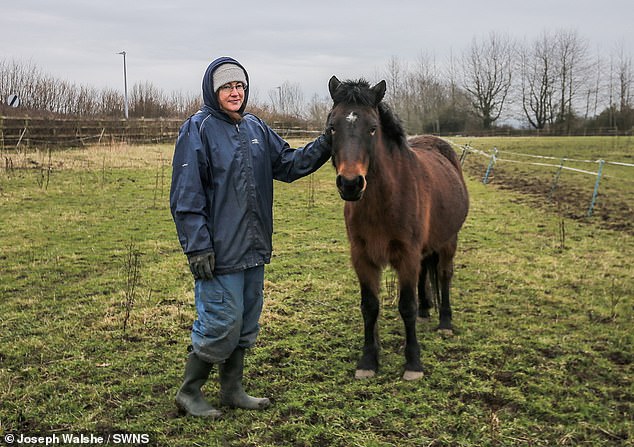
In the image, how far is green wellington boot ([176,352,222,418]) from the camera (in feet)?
10.5

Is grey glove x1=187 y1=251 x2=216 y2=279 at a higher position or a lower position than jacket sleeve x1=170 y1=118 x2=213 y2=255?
lower

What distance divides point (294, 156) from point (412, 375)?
182cm

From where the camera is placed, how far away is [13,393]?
11.4 ft

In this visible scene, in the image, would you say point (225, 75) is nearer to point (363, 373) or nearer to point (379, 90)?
point (379, 90)

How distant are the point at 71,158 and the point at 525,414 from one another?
17826mm

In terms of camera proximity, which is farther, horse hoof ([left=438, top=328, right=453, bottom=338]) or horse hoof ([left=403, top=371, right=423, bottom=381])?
horse hoof ([left=438, top=328, right=453, bottom=338])

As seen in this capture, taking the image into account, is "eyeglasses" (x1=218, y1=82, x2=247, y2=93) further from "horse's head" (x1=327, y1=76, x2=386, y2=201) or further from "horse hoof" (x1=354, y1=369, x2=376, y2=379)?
"horse hoof" (x1=354, y1=369, x2=376, y2=379)

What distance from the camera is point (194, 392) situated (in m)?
3.27

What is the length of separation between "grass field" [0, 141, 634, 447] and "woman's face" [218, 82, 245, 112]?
1911 millimetres

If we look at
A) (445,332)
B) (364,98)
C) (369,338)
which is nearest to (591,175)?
(445,332)

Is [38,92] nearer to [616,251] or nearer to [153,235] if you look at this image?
[153,235]

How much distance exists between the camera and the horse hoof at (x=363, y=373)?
3.87 meters

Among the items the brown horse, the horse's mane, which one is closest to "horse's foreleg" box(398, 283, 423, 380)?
the brown horse

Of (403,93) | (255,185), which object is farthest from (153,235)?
(403,93)
